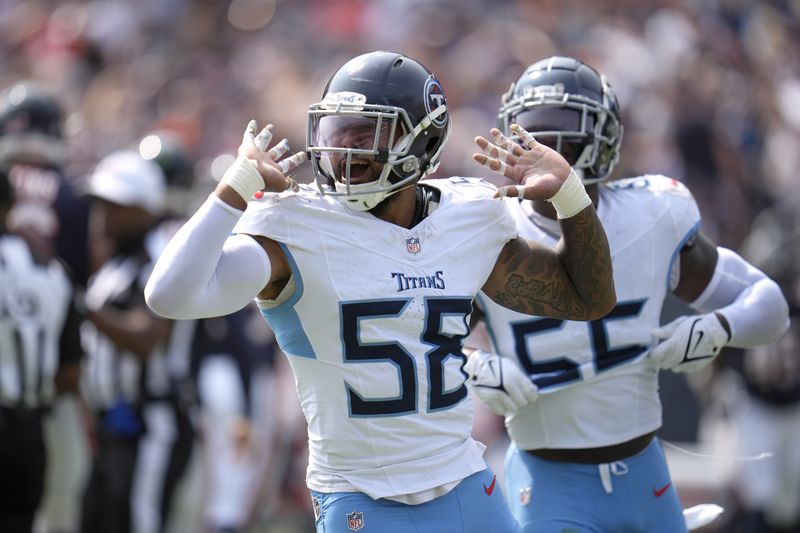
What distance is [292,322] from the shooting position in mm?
3477

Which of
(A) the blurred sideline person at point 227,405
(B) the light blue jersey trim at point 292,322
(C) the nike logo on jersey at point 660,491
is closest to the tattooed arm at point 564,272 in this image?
(B) the light blue jersey trim at point 292,322

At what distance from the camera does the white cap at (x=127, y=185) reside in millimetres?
6848

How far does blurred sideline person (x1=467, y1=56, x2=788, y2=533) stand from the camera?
4.21m

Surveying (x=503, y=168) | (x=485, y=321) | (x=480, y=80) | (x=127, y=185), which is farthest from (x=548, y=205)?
(x=480, y=80)

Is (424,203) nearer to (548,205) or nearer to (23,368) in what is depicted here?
(548,205)

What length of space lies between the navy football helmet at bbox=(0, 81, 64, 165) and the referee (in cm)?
131

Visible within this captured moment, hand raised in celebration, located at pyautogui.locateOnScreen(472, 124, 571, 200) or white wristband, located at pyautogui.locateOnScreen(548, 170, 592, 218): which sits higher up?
hand raised in celebration, located at pyautogui.locateOnScreen(472, 124, 571, 200)

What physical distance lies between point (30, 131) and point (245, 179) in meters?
4.39

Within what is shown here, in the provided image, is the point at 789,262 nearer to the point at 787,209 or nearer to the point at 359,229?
the point at 787,209

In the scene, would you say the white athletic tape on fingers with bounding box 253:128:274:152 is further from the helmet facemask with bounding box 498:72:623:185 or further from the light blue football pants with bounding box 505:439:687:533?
the light blue football pants with bounding box 505:439:687:533

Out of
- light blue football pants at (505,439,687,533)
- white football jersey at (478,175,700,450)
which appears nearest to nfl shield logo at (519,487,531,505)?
light blue football pants at (505,439,687,533)

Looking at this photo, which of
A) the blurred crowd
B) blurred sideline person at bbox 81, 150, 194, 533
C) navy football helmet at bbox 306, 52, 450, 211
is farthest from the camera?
the blurred crowd

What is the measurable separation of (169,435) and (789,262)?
3.97 meters

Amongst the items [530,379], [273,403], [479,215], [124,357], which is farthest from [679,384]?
[479,215]
